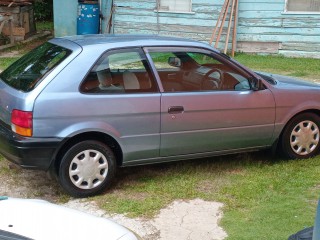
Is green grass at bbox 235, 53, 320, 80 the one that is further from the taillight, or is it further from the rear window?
the taillight

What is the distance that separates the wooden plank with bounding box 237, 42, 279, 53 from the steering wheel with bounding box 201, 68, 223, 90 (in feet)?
25.9

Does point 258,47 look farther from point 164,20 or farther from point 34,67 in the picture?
point 34,67

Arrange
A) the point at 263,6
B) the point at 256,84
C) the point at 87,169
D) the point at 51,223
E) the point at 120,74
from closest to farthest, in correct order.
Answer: the point at 51,223
the point at 87,169
the point at 120,74
the point at 256,84
the point at 263,6

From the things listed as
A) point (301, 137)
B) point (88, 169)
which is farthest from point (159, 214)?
point (301, 137)

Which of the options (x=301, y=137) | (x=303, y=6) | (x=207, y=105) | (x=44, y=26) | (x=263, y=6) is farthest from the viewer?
(x=44, y=26)

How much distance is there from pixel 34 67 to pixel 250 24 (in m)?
8.90

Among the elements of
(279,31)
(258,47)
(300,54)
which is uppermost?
(279,31)

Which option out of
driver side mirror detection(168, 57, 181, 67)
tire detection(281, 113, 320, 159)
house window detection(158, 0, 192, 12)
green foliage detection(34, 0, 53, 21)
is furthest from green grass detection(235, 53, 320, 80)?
green foliage detection(34, 0, 53, 21)

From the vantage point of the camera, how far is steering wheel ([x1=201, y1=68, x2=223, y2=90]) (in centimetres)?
558

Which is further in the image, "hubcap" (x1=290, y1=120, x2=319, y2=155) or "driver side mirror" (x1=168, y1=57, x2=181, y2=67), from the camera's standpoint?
"hubcap" (x1=290, y1=120, x2=319, y2=155)

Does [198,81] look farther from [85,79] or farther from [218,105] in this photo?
[85,79]

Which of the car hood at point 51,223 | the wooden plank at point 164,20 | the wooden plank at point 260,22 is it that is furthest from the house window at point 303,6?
the car hood at point 51,223

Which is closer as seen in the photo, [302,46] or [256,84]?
[256,84]

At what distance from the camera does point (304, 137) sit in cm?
608
